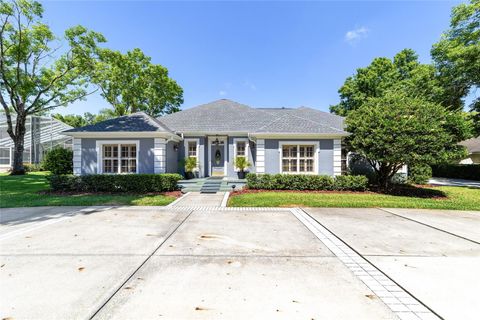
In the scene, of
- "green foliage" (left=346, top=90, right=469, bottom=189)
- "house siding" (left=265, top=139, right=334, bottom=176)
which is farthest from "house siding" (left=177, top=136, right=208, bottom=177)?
"green foliage" (left=346, top=90, right=469, bottom=189)

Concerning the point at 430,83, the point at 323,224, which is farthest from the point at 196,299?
the point at 430,83

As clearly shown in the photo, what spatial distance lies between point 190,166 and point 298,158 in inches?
272

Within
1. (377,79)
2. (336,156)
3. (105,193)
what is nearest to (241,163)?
(336,156)

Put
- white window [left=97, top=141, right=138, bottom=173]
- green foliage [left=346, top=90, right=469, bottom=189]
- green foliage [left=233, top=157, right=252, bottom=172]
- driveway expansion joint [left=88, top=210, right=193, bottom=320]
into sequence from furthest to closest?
green foliage [left=233, top=157, right=252, bottom=172]
white window [left=97, top=141, right=138, bottom=173]
green foliage [left=346, top=90, right=469, bottom=189]
driveway expansion joint [left=88, top=210, right=193, bottom=320]

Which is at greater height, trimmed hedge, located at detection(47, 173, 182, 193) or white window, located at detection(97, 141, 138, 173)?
white window, located at detection(97, 141, 138, 173)

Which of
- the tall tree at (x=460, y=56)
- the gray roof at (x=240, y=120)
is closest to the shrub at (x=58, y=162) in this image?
the gray roof at (x=240, y=120)

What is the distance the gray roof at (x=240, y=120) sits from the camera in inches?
485

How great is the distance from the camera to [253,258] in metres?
3.84

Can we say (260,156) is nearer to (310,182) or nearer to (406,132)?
(310,182)

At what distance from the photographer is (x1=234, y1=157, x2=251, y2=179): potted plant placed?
1352 centimetres

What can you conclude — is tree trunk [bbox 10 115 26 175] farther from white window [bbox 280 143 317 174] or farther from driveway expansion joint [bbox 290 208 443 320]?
driveway expansion joint [bbox 290 208 443 320]

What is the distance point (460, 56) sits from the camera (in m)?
14.3

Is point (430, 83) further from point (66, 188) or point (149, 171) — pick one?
point (66, 188)

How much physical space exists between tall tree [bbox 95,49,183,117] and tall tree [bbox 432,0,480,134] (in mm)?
29362
